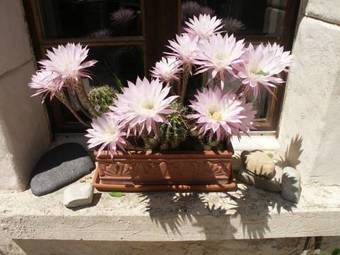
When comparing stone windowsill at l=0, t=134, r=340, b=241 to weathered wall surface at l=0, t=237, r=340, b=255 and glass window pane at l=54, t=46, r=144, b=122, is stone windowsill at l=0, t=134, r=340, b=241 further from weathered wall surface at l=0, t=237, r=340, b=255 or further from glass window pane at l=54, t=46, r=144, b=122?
glass window pane at l=54, t=46, r=144, b=122

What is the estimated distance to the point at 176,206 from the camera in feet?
3.30

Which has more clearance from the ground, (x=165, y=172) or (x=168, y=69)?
(x=168, y=69)

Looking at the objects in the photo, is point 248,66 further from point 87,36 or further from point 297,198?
point 87,36

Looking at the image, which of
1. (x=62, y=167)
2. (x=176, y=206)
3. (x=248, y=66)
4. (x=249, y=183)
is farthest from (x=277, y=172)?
(x=62, y=167)

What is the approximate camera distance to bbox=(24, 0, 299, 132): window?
106cm

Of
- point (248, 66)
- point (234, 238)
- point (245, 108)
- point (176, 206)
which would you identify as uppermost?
point (248, 66)

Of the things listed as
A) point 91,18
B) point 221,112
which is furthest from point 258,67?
point 91,18

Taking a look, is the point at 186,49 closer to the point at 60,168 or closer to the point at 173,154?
the point at 173,154

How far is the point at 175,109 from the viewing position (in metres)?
0.89

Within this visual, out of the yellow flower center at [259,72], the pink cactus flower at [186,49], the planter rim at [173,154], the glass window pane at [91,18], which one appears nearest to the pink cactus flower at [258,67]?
the yellow flower center at [259,72]

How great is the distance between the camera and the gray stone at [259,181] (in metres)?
1.04

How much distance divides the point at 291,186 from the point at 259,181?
95 mm

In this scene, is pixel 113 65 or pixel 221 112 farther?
pixel 113 65

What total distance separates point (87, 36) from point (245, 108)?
0.61m
